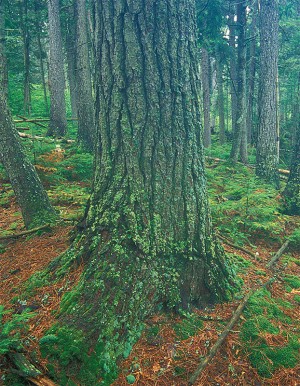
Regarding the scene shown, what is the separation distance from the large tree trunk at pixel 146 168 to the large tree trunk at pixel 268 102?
8045mm

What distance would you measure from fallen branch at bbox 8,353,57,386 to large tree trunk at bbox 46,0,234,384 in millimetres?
574

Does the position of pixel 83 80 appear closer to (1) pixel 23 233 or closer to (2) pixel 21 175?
(2) pixel 21 175

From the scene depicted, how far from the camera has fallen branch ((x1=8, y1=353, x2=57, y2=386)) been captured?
85.7 inches

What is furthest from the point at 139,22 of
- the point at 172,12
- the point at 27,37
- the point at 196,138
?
the point at 27,37

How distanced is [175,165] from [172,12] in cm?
142

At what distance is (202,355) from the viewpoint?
2650mm

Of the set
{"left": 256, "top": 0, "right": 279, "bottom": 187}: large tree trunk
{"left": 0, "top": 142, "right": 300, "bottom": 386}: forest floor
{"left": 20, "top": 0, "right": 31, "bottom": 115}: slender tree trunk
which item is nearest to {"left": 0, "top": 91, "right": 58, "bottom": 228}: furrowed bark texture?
{"left": 0, "top": 142, "right": 300, "bottom": 386}: forest floor

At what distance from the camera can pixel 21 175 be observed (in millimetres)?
5109

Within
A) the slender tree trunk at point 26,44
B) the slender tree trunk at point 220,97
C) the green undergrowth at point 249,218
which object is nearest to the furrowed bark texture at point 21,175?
the green undergrowth at point 249,218

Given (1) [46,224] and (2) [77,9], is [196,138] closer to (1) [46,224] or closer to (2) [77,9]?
(1) [46,224]

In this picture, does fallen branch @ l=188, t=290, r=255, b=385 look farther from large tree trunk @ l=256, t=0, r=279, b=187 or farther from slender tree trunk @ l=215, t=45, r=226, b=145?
slender tree trunk @ l=215, t=45, r=226, b=145

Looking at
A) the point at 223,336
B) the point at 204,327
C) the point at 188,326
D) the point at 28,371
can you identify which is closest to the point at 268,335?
the point at 223,336

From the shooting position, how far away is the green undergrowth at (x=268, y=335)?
2.68m

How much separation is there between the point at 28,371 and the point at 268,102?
10443 millimetres
